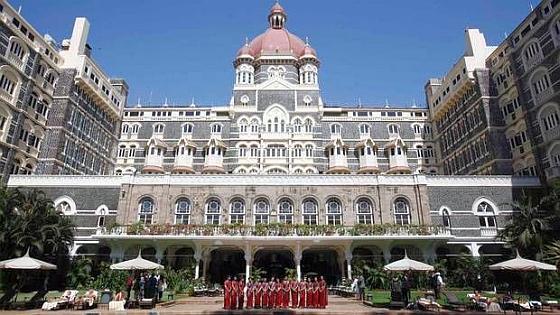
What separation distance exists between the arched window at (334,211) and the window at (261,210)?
488 centimetres

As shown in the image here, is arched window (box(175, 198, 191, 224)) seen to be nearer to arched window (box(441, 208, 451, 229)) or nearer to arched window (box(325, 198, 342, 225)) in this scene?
arched window (box(325, 198, 342, 225))

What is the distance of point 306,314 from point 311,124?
1335 inches

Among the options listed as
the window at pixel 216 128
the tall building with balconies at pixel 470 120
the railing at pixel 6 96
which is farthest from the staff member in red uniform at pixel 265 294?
the window at pixel 216 128

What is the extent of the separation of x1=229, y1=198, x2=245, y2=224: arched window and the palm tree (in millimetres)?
19552

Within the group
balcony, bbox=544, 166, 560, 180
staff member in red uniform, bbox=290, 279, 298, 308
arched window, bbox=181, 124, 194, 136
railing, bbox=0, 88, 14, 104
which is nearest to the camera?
staff member in red uniform, bbox=290, 279, 298, 308

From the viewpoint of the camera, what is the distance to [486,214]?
32.5 meters

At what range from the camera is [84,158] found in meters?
43.2

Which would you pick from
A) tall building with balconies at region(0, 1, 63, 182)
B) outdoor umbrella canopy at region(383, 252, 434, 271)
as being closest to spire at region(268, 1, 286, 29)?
tall building with balconies at region(0, 1, 63, 182)

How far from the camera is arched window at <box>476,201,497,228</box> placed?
32281 millimetres

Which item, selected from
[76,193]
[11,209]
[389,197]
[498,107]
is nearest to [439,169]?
[498,107]

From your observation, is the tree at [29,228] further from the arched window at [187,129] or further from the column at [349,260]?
the arched window at [187,129]

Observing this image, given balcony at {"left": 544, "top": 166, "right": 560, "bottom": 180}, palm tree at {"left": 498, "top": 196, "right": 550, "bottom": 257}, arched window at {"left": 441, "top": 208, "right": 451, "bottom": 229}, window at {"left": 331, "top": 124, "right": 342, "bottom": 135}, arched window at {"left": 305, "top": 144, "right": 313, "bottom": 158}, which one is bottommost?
palm tree at {"left": 498, "top": 196, "right": 550, "bottom": 257}

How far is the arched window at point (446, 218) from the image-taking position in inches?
1264

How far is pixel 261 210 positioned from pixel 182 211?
6423 mm
